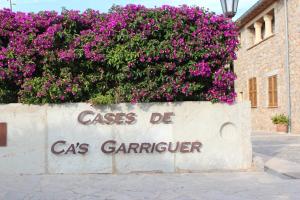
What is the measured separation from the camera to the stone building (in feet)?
68.2

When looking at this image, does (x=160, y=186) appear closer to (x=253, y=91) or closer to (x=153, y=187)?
(x=153, y=187)

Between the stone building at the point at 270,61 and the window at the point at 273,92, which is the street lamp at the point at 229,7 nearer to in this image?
the stone building at the point at 270,61

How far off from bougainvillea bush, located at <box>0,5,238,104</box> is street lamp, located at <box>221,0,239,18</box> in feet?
1.30

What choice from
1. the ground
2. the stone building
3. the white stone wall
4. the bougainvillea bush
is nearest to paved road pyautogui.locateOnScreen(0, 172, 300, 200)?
the ground

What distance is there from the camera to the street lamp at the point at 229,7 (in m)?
9.24

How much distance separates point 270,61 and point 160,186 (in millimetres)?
17502

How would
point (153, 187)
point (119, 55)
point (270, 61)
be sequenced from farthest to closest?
1. point (270, 61)
2. point (119, 55)
3. point (153, 187)

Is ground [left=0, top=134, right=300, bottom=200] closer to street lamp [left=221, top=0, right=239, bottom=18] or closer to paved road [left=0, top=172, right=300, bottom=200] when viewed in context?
paved road [left=0, top=172, right=300, bottom=200]

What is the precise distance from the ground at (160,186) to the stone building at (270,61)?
10.7 metres

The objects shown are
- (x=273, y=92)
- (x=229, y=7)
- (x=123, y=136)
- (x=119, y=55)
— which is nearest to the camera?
→ (x=119, y=55)

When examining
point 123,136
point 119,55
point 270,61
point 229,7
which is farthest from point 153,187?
point 270,61

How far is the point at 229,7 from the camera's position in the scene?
9.29 metres

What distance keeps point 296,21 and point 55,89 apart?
1423cm

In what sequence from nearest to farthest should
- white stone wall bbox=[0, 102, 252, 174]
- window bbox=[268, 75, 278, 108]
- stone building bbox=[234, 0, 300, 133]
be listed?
1. white stone wall bbox=[0, 102, 252, 174]
2. stone building bbox=[234, 0, 300, 133]
3. window bbox=[268, 75, 278, 108]
